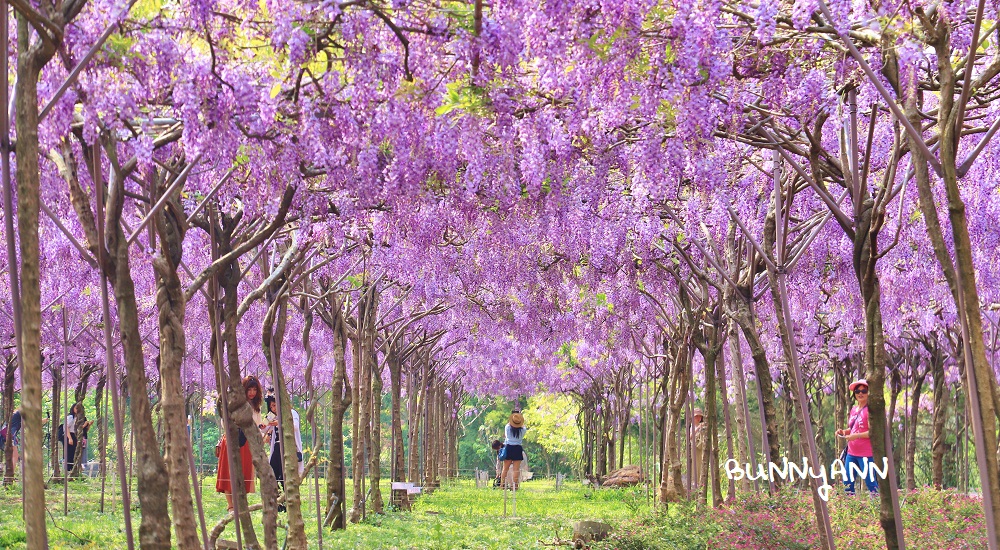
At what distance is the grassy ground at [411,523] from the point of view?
10297mm

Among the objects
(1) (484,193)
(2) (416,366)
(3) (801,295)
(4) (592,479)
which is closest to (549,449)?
(4) (592,479)

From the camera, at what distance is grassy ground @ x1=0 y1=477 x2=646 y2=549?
405 inches

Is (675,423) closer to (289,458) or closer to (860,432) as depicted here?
(860,432)

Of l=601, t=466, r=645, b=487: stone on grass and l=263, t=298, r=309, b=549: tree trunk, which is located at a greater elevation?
l=263, t=298, r=309, b=549: tree trunk

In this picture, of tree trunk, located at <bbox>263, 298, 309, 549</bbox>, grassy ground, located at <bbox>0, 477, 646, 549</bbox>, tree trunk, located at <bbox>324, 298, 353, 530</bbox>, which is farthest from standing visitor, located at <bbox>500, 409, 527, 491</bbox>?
tree trunk, located at <bbox>263, 298, 309, 549</bbox>

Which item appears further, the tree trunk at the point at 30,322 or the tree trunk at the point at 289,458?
the tree trunk at the point at 289,458

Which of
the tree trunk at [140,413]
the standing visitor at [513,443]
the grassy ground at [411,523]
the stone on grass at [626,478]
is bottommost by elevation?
the stone on grass at [626,478]

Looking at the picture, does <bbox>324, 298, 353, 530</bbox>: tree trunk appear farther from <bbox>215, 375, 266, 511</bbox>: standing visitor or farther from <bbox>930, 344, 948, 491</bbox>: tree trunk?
<bbox>930, 344, 948, 491</bbox>: tree trunk

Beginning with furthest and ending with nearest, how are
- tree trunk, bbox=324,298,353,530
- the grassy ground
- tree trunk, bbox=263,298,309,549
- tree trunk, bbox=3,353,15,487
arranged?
tree trunk, bbox=3,353,15,487, tree trunk, bbox=324,298,353,530, the grassy ground, tree trunk, bbox=263,298,309,549

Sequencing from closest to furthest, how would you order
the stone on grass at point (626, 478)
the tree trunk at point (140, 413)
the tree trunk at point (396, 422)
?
the tree trunk at point (140, 413) < the tree trunk at point (396, 422) < the stone on grass at point (626, 478)

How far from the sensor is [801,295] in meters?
14.4

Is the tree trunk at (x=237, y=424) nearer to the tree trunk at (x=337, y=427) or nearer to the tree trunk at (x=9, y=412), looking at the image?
the tree trunk at (x=337, y=427)

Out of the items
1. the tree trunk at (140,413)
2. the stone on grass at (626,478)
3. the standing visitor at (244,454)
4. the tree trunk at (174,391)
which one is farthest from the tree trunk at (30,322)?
the stone on grass at (626,478)

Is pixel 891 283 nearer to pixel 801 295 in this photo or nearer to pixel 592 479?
pixel 801 295
